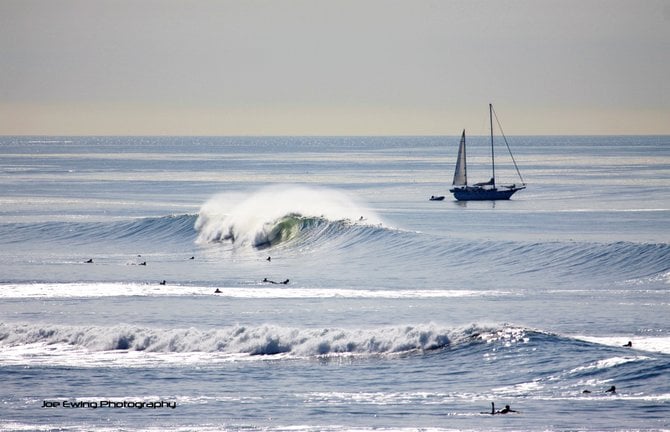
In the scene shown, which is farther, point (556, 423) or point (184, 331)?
point (184, 331)

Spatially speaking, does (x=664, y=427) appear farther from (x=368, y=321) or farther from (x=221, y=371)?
(x=368, y=321)

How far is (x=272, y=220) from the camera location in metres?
71.1

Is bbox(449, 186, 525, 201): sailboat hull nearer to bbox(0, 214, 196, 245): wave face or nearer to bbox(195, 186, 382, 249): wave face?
bbox(195, 186, 382, 249): wave face

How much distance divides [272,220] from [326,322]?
33.7m

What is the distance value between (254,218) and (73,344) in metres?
38.2

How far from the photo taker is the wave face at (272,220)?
6800 centimetres

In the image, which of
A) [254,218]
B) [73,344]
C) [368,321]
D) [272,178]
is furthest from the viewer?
[272,178]

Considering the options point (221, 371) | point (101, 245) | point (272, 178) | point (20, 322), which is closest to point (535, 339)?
point (221, 371)

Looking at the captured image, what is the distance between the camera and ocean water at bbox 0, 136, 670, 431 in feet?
87.8

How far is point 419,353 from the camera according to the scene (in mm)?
33156

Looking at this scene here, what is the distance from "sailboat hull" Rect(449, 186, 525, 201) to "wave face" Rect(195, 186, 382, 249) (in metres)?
24.2

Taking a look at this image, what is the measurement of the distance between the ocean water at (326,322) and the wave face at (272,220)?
7.7 inches

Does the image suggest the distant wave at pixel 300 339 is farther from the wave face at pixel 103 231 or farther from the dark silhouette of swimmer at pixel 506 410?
the wave face at pixel 103 231

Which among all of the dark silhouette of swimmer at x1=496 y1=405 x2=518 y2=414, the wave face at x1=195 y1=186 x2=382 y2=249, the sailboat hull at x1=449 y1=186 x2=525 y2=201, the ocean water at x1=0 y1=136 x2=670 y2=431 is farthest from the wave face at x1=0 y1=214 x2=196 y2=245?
the dark silhouette of swimmer at x1=496 y1=405 x2=518 y2=414
